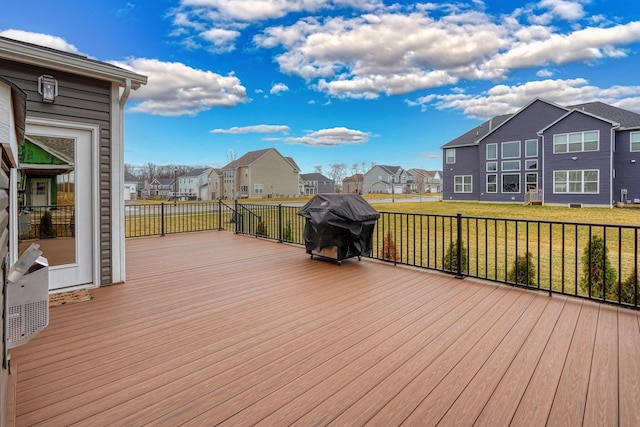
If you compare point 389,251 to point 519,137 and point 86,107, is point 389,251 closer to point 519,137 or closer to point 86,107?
point 86,107

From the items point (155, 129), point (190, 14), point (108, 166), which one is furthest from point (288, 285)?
point (155, 129)

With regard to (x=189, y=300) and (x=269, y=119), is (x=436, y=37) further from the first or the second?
(x=269, y=119)

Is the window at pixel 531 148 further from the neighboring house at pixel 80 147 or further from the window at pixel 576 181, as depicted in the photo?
the neighboring house at pixel 80 147

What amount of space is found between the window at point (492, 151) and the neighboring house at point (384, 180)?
76.5 feet

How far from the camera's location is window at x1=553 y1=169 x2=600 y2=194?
57.6 ft

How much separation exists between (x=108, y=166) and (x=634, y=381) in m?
5.14

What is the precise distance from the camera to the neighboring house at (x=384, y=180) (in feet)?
153

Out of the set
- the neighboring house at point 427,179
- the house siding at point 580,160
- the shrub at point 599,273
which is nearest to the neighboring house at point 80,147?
the shrub at point 599,273

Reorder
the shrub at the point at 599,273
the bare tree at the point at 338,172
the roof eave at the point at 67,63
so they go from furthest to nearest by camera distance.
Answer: the bare tree at the point at 338,172, the shrub at the point at 599,273, the roof eave at the point at 67,63

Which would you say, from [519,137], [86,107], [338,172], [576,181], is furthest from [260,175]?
[86,107]

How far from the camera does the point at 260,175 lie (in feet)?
116

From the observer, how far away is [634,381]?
1.89m

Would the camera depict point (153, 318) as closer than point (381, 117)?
Yes

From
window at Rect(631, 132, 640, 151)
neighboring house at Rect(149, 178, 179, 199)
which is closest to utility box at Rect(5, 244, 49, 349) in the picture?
window at Rect(631, 132, 640, 151)
